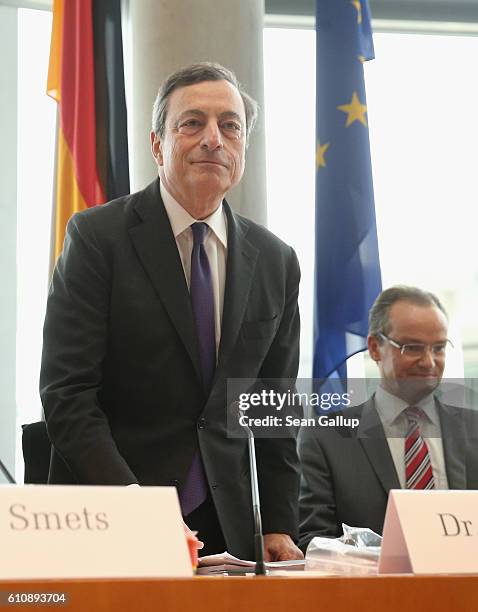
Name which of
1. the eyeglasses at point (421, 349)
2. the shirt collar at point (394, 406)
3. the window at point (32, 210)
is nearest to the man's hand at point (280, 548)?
the shirt collar at point (394, 406)

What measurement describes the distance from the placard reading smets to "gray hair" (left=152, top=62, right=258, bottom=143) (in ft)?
→ 5.26

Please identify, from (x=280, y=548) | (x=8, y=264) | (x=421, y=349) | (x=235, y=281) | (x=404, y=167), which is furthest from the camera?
(x=404, y=167)

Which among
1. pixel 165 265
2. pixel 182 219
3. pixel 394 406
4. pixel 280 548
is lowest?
pixel 280 548

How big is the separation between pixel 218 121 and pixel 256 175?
1.47m

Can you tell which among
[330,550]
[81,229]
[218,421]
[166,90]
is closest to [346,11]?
[166,90]

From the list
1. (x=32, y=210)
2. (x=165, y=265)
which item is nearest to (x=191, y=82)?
(x=165, y=265)

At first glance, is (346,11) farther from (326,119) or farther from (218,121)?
(218,121)

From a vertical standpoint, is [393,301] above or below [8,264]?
below

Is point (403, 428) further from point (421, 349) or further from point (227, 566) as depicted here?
point (227, 566)

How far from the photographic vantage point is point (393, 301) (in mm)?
3031

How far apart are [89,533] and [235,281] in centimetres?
140

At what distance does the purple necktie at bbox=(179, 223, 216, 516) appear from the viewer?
2422 mm

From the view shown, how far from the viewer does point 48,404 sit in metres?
2.38

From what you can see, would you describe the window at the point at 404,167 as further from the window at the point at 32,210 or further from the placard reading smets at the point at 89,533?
the placard reading smets at the point at 89,533
